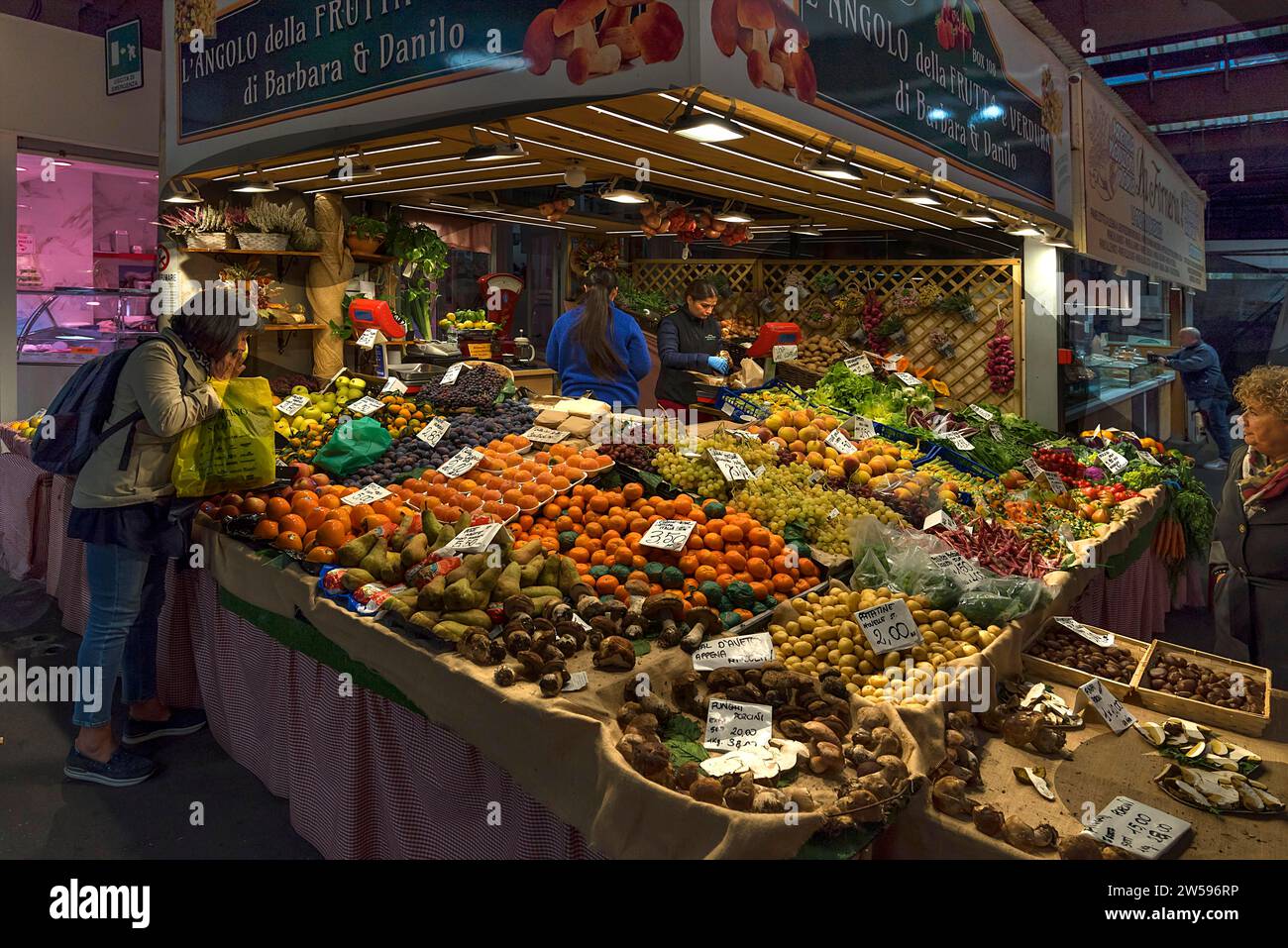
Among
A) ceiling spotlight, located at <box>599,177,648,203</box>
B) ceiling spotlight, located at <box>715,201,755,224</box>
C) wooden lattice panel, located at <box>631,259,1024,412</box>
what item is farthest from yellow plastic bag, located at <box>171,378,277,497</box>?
wooden lattice panel, located at <box>631,259,1024,412</box>

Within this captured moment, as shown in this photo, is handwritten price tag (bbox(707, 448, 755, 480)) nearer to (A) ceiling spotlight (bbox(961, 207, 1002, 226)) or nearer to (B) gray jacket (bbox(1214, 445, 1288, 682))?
(B) gray jacket (bbox(1214, 445, 1288, 682))

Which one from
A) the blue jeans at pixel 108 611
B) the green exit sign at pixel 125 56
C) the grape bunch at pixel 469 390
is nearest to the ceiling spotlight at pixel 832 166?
the grape bunch at pixel 469 390

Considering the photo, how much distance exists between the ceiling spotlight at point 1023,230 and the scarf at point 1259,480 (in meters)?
4.16

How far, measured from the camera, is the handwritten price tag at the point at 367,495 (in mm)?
3400

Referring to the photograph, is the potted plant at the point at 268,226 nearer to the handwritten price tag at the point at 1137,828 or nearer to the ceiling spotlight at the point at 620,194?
the ceiling spotlight at the point at 620,194

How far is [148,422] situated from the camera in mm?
3084

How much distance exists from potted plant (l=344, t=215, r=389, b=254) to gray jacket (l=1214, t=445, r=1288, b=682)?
5935mm

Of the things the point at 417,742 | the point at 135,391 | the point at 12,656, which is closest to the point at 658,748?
the point at 417,742

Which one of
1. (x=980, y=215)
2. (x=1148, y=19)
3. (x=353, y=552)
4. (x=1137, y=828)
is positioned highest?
(x=1148, y=19)

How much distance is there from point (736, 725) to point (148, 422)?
93.0 inches

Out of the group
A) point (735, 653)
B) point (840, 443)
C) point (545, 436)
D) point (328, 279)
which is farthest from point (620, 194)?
point (735, 653)

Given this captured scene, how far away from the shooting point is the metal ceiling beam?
26.1ft

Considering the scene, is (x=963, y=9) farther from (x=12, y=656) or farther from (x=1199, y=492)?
(x=12, y=656)

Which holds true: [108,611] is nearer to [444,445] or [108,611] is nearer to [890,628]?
[444,445]
